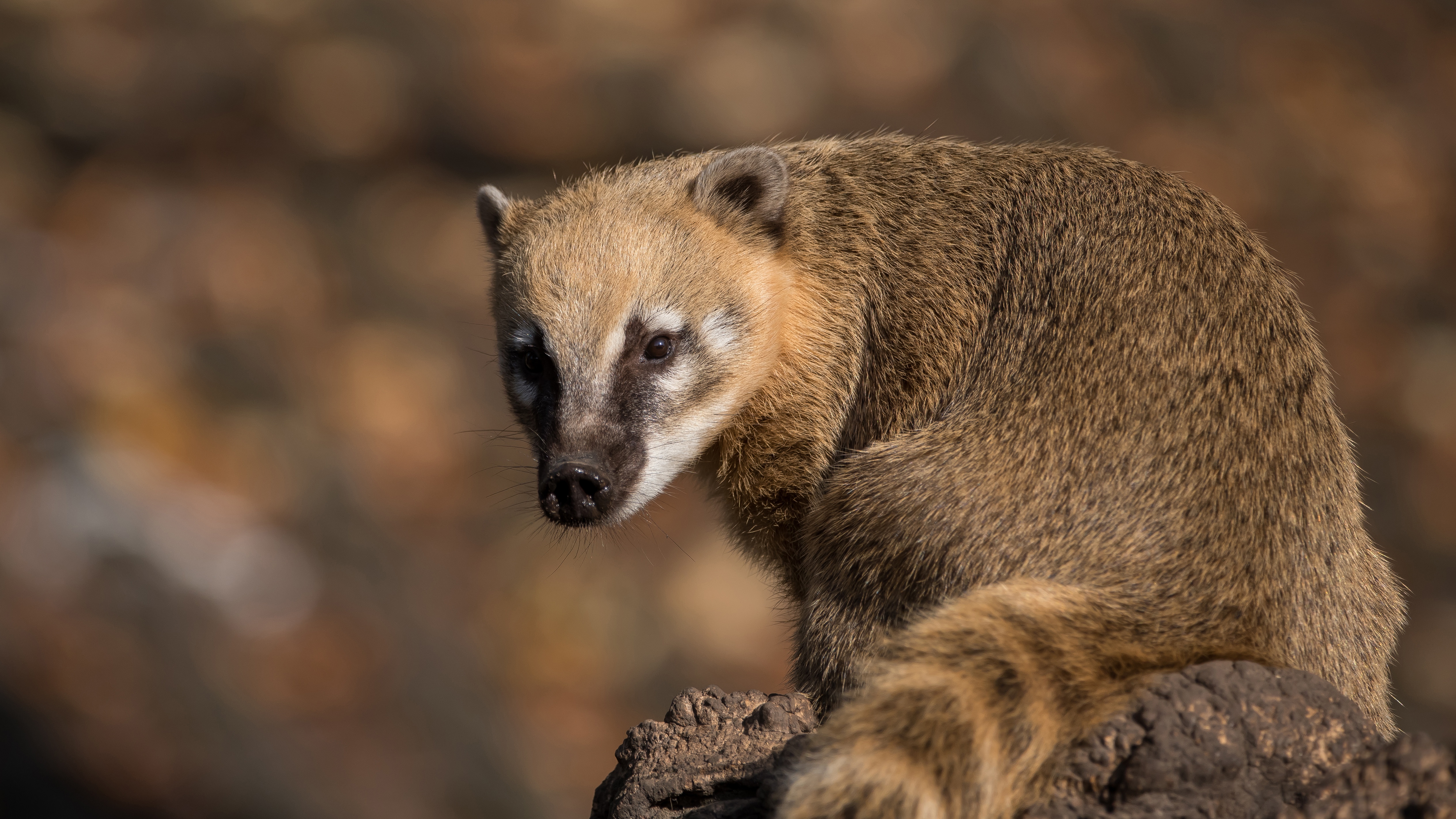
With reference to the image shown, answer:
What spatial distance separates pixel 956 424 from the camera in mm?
4797

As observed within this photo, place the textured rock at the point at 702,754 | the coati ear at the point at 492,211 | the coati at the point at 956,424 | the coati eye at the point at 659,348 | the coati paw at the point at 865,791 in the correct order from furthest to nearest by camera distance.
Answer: the coati ear at the point at 492,211, the coati eye at the point at 659,348, the textured rock at the point at 702,754, the coati at the point at 956,424, the coati paw at the point at 865,791

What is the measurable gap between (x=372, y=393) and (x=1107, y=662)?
36.8 feet

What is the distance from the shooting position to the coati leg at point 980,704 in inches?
145

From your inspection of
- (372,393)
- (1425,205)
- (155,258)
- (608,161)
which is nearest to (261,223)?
(155,258)

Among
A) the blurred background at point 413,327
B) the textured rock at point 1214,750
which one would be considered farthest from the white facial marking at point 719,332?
the blurred background at point 413,327

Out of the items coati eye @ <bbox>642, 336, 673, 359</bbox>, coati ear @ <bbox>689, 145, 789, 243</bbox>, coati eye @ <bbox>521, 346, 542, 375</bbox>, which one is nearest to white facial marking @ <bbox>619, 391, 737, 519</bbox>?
coati eye @ <bbox>642, 336, 673, 359</bbox>

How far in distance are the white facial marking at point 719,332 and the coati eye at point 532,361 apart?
749 millimetres

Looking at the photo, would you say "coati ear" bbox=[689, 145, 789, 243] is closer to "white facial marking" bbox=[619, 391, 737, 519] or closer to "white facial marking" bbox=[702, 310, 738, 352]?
"white facial marking" bbox=[702, 310, 738, 352]

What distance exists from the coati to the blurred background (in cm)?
536

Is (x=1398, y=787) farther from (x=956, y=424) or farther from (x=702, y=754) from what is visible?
(x=702, y=754)

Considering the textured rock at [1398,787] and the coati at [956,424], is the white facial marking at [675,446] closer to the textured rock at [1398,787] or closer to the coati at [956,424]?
the coati at [956,424]

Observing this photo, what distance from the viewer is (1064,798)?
3797 millimetres

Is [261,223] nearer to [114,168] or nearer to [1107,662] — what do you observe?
[114,168]

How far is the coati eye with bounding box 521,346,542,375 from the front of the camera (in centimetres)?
574
